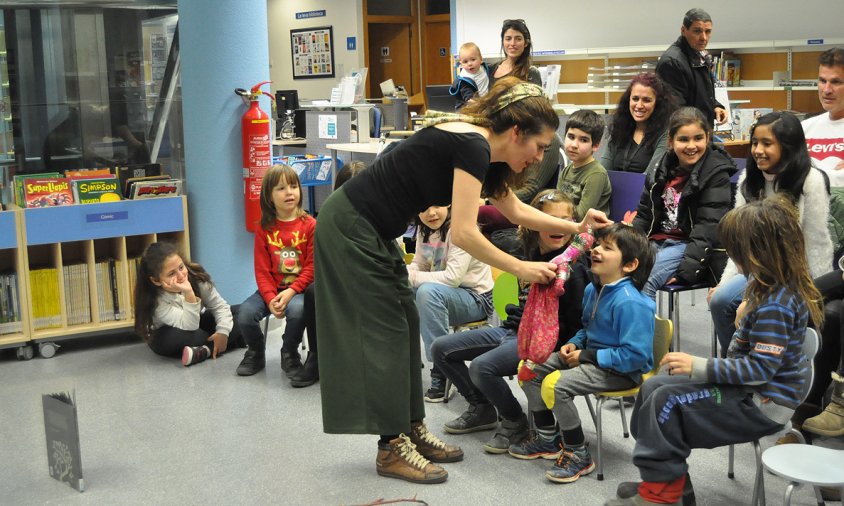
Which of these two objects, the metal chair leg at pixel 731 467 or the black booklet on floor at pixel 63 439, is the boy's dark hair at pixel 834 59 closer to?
the metal chair leg at pixel 731 467

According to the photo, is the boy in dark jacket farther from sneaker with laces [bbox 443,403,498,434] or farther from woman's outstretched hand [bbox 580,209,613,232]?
woman's outstretched hand [bbox 580,209,613,232]

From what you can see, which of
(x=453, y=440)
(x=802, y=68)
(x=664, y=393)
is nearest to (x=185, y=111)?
(x=453, y=440)

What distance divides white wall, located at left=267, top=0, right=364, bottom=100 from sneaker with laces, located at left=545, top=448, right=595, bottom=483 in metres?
10.6

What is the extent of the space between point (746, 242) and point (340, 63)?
11.4 meters

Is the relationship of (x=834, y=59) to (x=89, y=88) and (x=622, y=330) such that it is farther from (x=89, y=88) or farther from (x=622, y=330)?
(x=89, y=88)

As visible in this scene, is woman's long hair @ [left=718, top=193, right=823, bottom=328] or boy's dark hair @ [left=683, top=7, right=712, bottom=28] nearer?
woman's long hair @ [left=718, top=193, right=823, bottom=328]

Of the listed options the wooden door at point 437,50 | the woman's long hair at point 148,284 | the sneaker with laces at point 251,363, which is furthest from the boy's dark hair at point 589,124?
the wooden door at point 437,50

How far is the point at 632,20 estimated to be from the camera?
940 cm

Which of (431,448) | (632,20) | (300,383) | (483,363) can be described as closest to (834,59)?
(483,363)

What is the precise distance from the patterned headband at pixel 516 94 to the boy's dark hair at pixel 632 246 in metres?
0.63

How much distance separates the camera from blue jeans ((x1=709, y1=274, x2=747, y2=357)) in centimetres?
360

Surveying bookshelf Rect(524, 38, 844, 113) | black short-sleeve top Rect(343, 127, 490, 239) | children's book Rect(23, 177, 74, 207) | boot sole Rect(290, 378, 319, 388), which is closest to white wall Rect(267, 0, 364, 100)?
bookshelf Rect(524, 38, 844, 113)

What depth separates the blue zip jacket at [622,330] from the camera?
3.01 m

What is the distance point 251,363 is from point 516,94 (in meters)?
2.33
